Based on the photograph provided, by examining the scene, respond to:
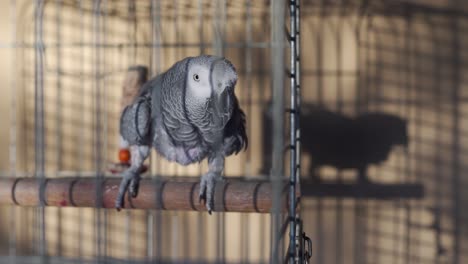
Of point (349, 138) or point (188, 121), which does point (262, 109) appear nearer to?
point (349, 138)

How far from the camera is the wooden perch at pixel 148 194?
1.08m

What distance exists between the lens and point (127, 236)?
1756 mm

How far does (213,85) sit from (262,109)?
67 cm

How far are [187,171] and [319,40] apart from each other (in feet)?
2.02

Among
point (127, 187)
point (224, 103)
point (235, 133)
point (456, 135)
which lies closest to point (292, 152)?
point (224, 103)

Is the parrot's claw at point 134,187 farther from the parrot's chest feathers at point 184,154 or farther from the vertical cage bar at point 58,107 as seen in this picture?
the vertical cage bar at point 58,107

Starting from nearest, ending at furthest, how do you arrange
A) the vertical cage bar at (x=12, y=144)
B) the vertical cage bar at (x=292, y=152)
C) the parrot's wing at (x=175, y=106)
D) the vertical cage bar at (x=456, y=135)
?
the vertical cage bar at (x=292, y=152) → the parrot's wing at (x=175, y=106) → the vertical cage bar at (x=456, y=135) → the vertical cage bar at (x=12, y=144)

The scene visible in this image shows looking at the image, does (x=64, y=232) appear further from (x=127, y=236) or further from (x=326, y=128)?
(x=326, y=128)

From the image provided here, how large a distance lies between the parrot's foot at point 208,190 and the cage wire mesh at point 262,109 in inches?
20.9

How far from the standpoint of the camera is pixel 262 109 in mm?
1708

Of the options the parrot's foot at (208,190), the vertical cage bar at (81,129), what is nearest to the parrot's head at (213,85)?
the parrot's foot at (208,190)

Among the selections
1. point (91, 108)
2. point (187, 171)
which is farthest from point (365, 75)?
point (91, 108)

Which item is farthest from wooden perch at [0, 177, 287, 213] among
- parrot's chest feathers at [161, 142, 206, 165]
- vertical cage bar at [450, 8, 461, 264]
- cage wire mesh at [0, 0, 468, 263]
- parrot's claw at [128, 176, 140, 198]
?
vertical cage bar at [450, 8, 461, 264]

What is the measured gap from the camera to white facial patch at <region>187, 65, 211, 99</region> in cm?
107
